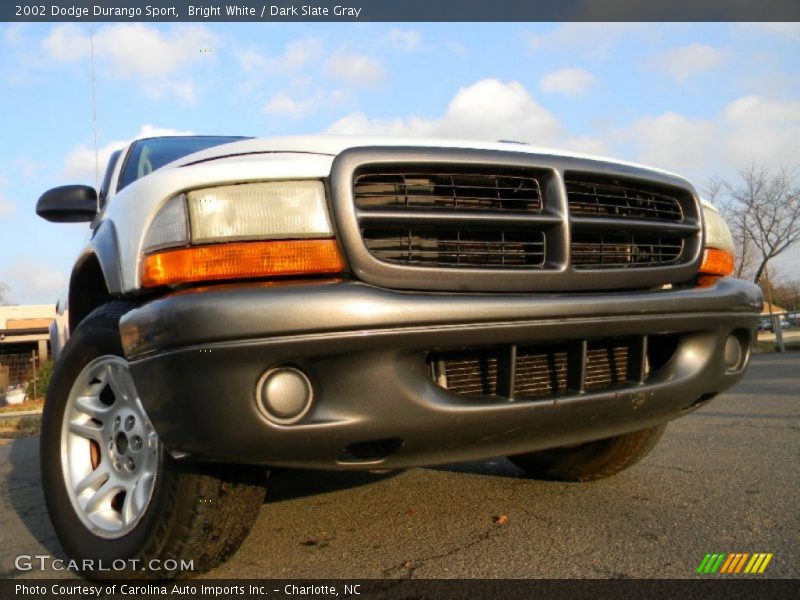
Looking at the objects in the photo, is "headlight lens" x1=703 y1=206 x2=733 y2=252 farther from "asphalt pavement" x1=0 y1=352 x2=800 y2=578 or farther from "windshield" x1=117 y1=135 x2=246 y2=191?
"windshield" x1=117 y1=135 x2=246 y2=191

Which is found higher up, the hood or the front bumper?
the hood

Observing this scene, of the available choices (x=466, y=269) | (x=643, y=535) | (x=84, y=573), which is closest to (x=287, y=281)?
(x=466, y=269)

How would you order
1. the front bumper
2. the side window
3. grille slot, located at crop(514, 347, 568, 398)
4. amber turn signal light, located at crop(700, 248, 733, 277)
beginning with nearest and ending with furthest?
the front bumper
grille slot, located at crop(514, 347, 568, 398)
amber turn signal light, located at crop(700, 248, 733, 277)
the side window

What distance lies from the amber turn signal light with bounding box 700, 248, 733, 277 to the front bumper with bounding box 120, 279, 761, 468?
74 centimetres

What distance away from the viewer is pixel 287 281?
1.94 m

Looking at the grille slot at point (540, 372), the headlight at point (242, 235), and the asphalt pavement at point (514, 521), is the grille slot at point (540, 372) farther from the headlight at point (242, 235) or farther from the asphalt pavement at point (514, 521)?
the headlight at point (242, 235)

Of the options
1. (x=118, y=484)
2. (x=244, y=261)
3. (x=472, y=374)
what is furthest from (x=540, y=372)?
(x=118, y=484)

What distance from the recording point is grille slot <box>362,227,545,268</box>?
2.07 metres

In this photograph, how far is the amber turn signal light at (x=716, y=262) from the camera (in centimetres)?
271

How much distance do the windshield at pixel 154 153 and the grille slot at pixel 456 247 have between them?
188cm

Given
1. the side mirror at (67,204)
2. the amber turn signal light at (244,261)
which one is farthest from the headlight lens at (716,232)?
the side mirror at (67,204)

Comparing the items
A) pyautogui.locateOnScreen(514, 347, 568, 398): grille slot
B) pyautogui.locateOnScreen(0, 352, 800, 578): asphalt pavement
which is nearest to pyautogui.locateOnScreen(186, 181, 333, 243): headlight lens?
pyautogui.locateOnScreen(514, 347, 568, 398): grille slot

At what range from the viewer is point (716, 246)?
277 centimetres

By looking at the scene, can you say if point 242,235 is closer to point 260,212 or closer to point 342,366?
point 260,212
